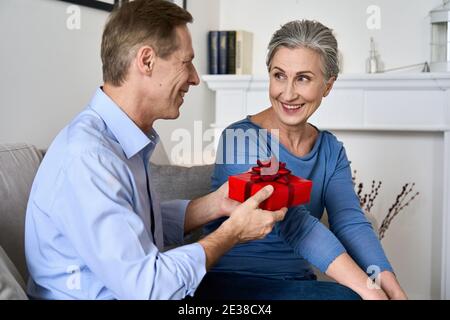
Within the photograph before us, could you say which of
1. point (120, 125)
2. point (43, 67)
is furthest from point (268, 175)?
point (43, 67)

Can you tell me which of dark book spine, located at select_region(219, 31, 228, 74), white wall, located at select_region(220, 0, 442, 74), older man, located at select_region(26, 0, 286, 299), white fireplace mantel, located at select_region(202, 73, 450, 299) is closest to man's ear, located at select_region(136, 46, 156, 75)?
older man, located at select_region(26, 0, 286, 299)

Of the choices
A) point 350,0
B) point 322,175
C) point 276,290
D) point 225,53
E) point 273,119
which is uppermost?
point 350,0

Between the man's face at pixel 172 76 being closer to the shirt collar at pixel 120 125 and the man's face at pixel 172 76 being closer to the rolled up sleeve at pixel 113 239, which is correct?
the shirt collar at pixel 120 125

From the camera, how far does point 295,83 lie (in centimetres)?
196

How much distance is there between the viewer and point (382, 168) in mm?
3541

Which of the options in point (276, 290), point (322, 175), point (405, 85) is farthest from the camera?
point (405, 85)

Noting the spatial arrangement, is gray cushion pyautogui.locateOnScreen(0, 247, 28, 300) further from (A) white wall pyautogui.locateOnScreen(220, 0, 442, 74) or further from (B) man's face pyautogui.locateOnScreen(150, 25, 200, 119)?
(A) white wall pyautogui.locateOnScreen(220, 0, 442, 74)

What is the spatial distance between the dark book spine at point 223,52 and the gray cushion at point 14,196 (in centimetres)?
185

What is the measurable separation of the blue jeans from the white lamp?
196 cm

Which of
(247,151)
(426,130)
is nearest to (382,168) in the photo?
(426,130)

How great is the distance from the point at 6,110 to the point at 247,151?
83 centimetres

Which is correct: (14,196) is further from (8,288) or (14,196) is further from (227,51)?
(227,51)

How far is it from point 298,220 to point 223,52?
2077 millimetres
